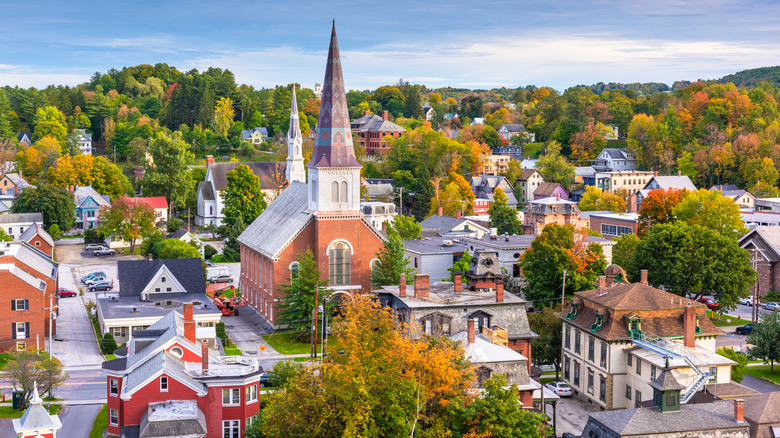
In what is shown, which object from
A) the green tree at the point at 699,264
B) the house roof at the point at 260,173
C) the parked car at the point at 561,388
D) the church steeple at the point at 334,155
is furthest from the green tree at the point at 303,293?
the house roof at the point at 260,173

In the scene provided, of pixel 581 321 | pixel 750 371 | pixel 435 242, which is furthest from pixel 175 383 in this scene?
pixel 435 242

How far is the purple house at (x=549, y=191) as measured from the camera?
138250mm

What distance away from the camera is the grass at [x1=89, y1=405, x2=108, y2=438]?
43625 millimetres

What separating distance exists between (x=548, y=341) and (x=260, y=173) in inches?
3238

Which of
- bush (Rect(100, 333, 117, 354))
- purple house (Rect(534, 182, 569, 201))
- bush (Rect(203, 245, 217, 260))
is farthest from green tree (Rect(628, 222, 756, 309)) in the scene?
purple house (Rect(534, 182, 569, 201))

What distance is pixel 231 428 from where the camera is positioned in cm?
4166

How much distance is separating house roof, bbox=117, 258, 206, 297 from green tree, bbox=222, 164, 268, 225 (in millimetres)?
36632

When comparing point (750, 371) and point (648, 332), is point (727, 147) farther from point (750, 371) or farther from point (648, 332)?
point (648, 332)

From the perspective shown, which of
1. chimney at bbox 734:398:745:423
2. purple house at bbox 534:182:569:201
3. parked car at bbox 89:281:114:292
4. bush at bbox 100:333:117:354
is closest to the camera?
chimney at bbox 734:398:745:423

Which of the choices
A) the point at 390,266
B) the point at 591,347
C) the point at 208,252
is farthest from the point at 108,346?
the point at 208,252

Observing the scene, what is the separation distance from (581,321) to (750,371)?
530 inches

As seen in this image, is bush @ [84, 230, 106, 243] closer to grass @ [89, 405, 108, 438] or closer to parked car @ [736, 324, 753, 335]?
grass @ [89, 405, 108, 438]

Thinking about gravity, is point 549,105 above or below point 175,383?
above

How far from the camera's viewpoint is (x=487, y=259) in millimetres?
67250
